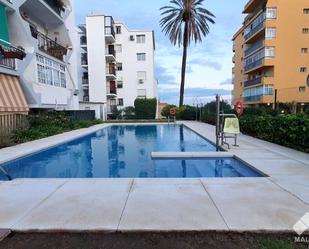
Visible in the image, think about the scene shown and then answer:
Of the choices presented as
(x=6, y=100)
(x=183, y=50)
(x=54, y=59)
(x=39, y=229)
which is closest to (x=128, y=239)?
(x=39, y=229)

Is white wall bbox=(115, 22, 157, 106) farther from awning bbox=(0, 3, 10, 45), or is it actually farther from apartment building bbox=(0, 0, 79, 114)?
awning bbox=(0, 3, 10, 45)

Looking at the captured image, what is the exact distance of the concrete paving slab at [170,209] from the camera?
3902mm

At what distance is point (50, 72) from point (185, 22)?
19704 millimetres

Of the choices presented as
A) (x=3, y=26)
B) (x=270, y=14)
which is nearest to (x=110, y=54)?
(x=270, y=14)

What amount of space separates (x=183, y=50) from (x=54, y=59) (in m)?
17.6

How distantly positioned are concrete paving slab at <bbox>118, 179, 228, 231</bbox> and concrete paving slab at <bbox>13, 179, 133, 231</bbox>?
0.76 feet

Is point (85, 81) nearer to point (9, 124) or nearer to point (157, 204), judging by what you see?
point (9, 124)

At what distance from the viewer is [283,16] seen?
38.5m

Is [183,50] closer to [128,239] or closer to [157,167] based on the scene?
[157,167]

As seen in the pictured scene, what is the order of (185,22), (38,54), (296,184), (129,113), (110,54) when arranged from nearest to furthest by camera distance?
(296,184), (38,54), (185,22), (129,113), (110,54)

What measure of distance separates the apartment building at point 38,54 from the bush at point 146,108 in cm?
1244

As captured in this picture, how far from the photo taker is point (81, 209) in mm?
4535

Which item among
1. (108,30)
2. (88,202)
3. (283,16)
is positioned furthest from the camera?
(108,30)

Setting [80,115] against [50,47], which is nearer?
[50,47]
